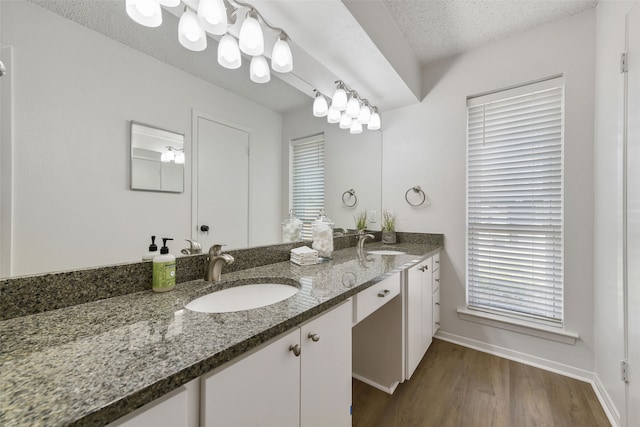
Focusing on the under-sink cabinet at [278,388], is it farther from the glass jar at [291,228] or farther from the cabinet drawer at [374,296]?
the glass jar at [291,228]

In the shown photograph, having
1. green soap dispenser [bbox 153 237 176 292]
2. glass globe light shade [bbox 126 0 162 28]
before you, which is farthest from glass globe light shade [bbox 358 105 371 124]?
green soap dispenser [bbox 153 237 176 292]

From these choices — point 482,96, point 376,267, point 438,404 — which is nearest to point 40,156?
point 376,267

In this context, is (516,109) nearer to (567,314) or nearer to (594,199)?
(594,199)

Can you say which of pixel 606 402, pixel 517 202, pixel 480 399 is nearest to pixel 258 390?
pixel 480 399

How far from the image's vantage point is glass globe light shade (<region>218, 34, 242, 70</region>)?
1151 mm

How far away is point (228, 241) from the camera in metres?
1.20

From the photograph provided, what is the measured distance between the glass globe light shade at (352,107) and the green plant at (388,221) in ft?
3.26

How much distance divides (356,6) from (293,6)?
13.9 inches

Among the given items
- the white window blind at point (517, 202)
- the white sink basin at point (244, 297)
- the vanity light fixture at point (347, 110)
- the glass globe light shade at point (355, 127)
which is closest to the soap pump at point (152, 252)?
the white sink basin at point (244, 297)

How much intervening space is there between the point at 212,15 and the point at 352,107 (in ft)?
3.87

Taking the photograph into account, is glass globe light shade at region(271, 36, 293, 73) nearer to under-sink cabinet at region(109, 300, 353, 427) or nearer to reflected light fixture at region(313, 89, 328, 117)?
reflected light fixture at region(313, 89, 328, 117)

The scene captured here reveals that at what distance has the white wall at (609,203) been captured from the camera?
130 cm

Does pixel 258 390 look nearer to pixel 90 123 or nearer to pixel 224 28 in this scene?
pixel 90 123

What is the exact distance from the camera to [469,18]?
71.2 inches
